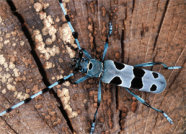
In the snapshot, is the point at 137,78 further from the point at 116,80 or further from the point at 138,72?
the point at 116,80

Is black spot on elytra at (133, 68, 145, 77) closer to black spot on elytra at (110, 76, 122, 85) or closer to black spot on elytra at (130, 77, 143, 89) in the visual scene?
black spot on elytra at (130, 77, 143, 89)

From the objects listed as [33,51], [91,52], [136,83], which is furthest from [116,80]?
[33,51]

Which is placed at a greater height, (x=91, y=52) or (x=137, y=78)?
(x=91, y=52)

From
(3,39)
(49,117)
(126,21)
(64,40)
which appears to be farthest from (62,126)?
(126,21)

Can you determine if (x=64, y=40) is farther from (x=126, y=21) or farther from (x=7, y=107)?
(x=7, y=107)

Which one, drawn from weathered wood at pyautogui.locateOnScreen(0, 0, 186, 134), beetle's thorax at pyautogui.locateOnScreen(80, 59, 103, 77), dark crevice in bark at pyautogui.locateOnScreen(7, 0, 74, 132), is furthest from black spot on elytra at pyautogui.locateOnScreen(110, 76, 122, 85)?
dark crevice in bark at pyautogui.locateOnScreen(7, 0, 74, 132)

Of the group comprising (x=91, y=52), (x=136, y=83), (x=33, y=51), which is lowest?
(x=136, y=83)
